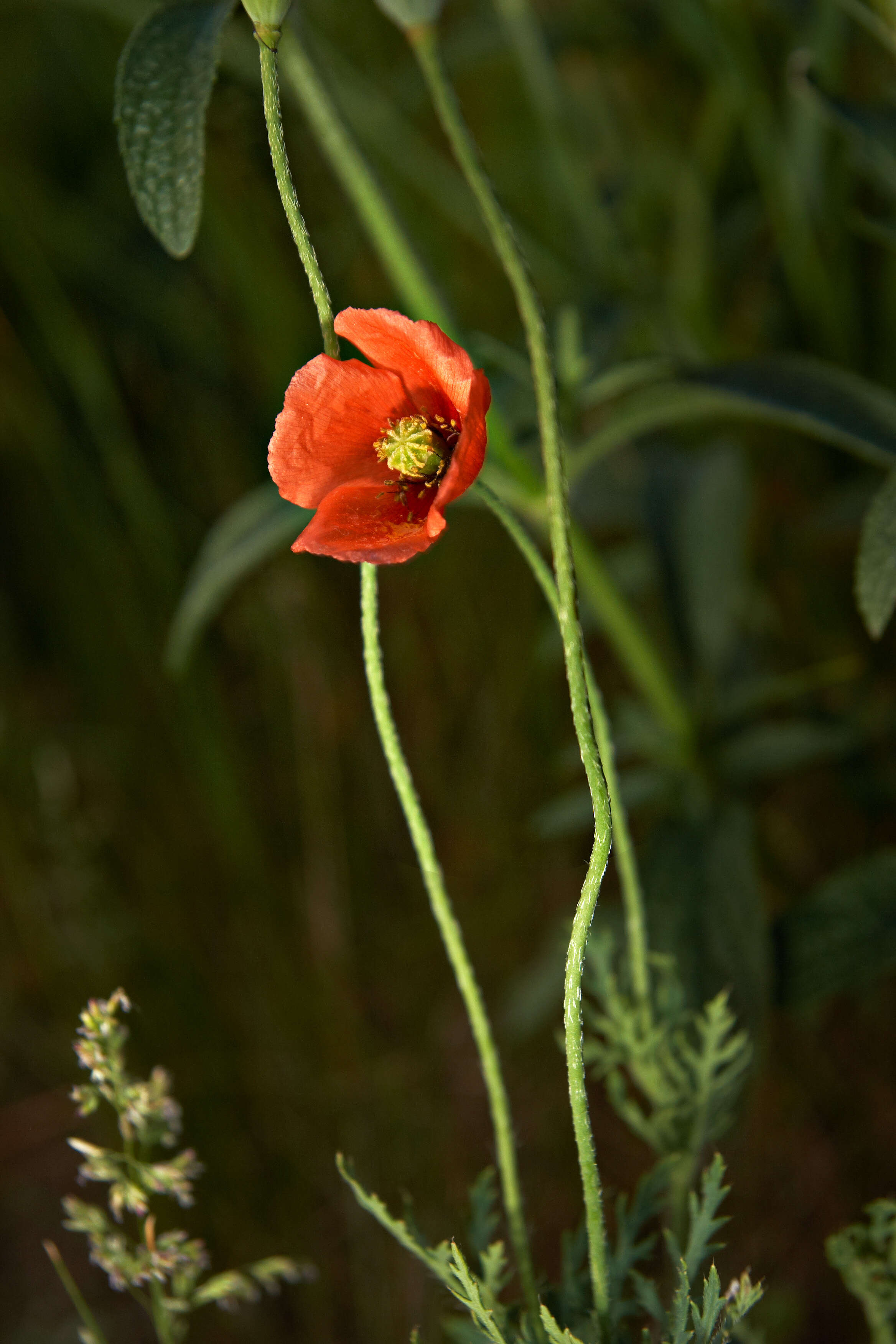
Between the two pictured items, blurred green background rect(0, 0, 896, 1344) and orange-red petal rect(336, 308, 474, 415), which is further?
blurred green background rect(0, 0, 896, 1344)

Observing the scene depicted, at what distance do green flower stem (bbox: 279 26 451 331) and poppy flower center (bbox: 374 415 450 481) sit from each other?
0.18 meters

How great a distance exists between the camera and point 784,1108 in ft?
2.69

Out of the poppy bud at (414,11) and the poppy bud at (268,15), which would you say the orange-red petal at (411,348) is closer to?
the poppy bud at (268,15)

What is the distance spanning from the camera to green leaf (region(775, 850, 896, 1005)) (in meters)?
0.55

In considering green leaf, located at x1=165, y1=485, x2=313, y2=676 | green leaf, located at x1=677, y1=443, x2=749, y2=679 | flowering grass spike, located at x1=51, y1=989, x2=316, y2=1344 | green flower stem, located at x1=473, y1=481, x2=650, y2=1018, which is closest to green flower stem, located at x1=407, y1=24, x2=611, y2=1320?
green flower stem, located at x1=473, y1=481, x2=650, y2=1018

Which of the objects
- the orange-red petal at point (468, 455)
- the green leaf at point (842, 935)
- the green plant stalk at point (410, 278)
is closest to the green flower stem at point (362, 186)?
the green plant stalk at point (410, 278)

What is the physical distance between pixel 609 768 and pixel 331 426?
13 cm

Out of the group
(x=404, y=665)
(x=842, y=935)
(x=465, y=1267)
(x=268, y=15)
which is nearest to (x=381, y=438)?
(x=268, y=15)

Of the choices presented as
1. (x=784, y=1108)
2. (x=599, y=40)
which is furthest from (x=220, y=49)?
(x=784, y=1108)

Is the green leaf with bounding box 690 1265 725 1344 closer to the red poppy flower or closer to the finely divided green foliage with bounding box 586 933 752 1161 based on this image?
the finely divided green foliage with bounding box 586 933 752 1161

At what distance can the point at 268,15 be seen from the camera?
0.98 feet

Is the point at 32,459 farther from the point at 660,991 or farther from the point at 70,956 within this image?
the point at 660,991

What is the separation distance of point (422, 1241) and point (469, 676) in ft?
2.43

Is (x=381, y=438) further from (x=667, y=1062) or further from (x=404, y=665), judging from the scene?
(x=404, y=665)
